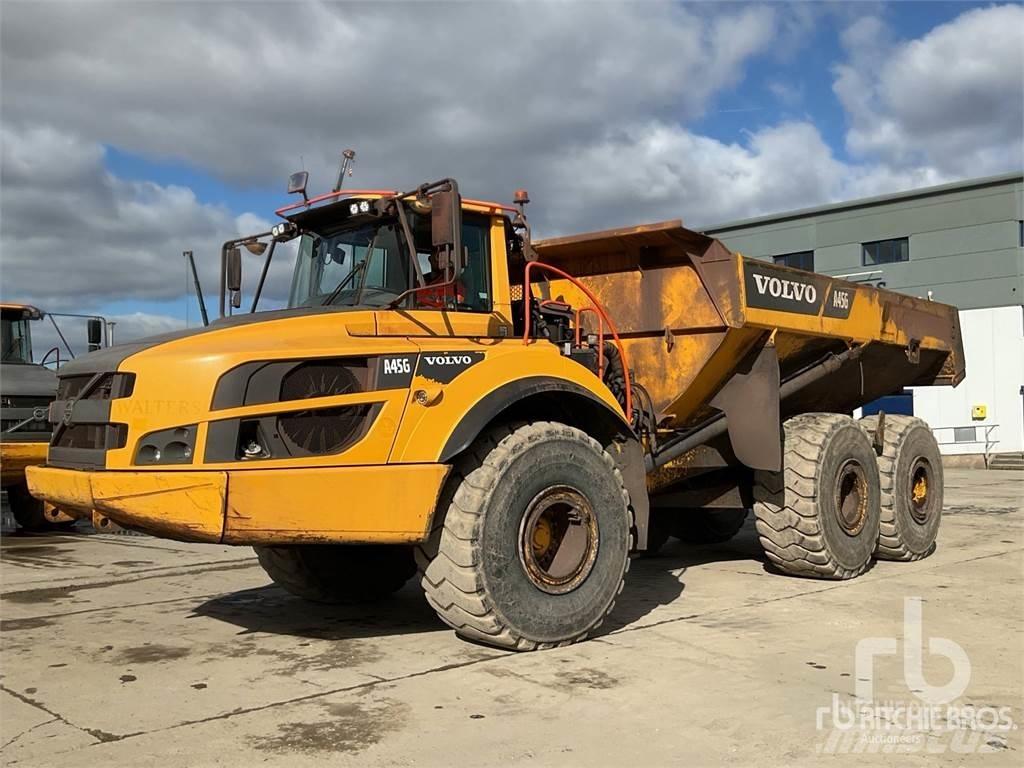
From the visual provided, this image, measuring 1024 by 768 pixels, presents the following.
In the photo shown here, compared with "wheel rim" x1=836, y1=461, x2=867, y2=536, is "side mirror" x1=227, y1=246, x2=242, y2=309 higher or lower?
higher

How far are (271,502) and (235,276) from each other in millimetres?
2527

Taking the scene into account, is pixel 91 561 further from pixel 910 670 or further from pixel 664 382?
pixel 910 670

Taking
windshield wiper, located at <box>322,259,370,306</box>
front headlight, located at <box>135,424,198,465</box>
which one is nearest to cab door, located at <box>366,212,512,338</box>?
windshield wiper, located at <box>322,259,370,306</box>

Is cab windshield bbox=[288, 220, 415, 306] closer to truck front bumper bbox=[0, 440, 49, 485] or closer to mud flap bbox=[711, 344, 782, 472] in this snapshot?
mud flap bbox=[711, 344, 782, 472]

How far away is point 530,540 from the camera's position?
5652 millimetres

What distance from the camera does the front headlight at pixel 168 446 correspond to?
16.2 ft

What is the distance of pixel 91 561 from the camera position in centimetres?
1009

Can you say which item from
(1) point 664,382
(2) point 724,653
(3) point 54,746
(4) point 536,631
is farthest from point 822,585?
(3) point 54,746

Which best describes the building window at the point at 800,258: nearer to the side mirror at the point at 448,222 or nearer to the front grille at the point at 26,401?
the front grille at the point at 26,401

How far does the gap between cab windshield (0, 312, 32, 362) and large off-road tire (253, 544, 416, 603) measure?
8019mm

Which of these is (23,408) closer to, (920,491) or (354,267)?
(354,267)

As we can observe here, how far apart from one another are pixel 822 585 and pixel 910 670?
265 centimetres

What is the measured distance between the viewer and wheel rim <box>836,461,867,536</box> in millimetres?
8211

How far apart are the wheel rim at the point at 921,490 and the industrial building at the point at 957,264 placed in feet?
61.2
